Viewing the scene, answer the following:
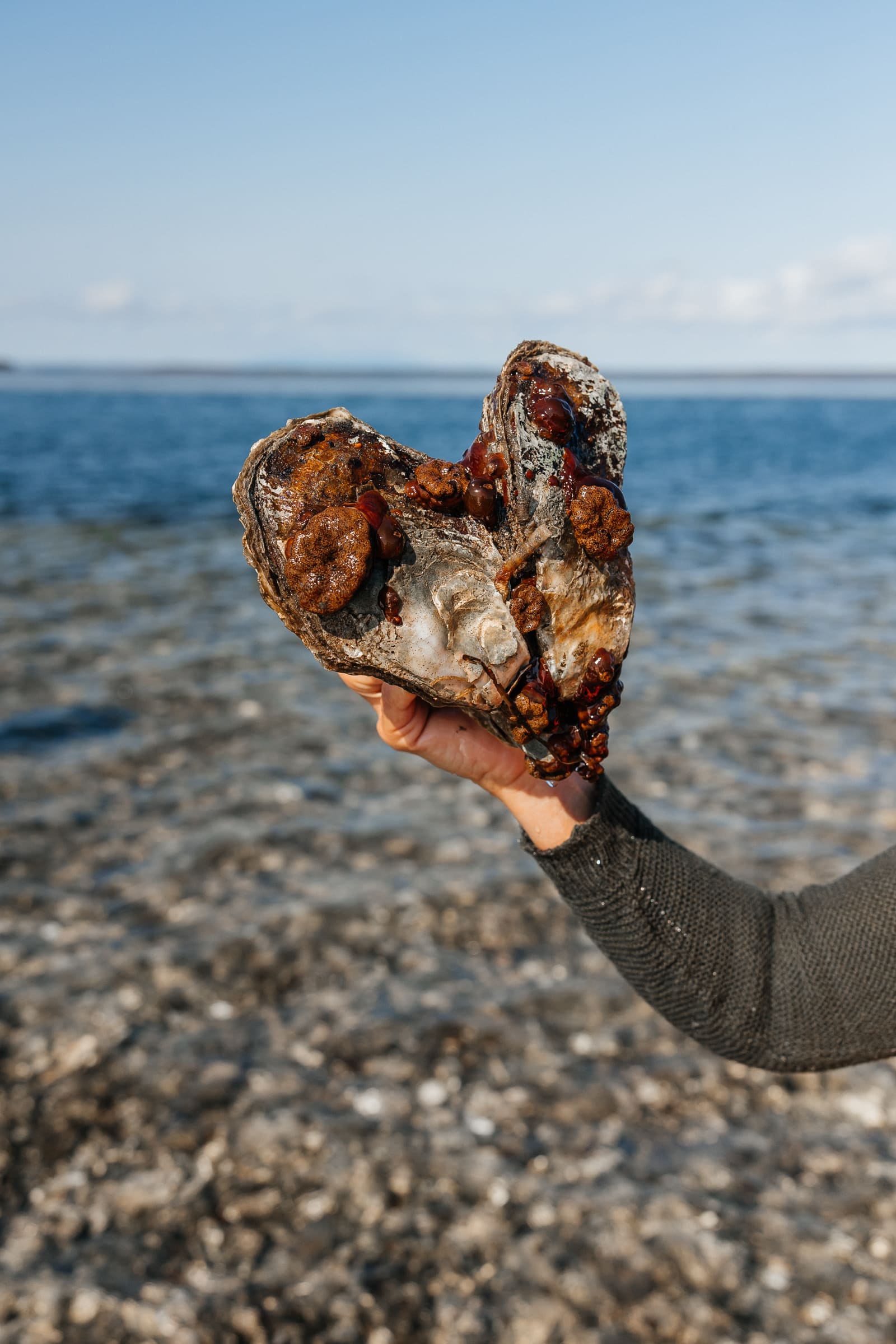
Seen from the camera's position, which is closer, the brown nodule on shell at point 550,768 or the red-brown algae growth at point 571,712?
the red-brown algae growth at point 571,712

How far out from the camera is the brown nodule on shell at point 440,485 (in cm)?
275

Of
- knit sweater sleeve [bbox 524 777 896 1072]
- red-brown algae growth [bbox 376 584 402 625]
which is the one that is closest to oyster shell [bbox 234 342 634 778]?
red-brown algae growth [bbox 376 584 402 625]

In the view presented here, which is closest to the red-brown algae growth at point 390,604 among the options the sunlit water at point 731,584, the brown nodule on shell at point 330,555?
the brown nodule on shell at point 330,555

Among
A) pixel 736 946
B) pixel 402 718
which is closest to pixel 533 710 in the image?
pixel 402 718

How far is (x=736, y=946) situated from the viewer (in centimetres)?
340

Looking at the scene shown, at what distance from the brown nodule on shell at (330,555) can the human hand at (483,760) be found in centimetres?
58

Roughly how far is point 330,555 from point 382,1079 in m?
3.80

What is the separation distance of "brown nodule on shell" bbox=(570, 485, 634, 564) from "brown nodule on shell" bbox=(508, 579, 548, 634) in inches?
6.9

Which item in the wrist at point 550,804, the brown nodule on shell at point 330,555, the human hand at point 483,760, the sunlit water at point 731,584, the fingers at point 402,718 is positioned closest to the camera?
the brown nodule on shell at point 330,555

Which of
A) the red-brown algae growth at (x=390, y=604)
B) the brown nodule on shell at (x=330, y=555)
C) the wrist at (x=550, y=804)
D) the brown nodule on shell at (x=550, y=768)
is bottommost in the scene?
the wrist at (x=550, y=804)

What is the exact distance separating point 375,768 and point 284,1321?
5359 millimetres

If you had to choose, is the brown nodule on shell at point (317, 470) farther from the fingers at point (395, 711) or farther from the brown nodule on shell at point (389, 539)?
the fingers at point (395, 711)

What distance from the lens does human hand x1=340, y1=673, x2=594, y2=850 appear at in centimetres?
325

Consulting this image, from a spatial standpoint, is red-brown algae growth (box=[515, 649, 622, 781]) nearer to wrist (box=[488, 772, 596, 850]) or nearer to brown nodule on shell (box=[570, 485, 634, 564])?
brown nodule on shell (box=[570, 485, 634, 564])
